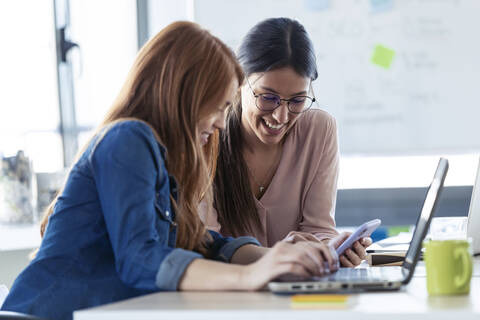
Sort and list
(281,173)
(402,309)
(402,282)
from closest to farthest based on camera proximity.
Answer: (402,309) < (402,282) < (281,173)

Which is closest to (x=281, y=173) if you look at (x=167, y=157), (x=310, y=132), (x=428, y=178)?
(x=310, y=132)

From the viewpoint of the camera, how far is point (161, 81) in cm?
132

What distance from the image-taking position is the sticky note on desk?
3.09 feet

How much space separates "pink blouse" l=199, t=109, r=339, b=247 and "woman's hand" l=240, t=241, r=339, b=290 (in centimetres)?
90

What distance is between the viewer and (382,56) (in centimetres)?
302

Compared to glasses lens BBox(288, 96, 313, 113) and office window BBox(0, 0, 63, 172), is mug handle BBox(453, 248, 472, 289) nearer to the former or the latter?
glasses lens BBox(288, 96, 313, 113)

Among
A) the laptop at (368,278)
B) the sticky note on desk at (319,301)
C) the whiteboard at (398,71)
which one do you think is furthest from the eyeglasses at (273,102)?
the whiteboard at (398,71)

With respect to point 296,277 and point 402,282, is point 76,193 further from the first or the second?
point 402,282

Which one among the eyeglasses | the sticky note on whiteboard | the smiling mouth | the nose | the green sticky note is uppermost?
the sticky note on whiteboard

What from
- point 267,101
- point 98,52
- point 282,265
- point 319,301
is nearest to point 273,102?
point 267,101

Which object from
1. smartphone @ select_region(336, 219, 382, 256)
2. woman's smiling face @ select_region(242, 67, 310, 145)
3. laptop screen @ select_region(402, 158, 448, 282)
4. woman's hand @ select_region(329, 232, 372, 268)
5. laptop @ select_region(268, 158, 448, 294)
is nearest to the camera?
laptop @ select_region(268, 158, 448, 294)

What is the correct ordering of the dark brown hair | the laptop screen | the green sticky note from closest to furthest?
the laptop screen < the dark brown hair < the green sticky note

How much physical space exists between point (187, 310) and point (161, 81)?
536 mm

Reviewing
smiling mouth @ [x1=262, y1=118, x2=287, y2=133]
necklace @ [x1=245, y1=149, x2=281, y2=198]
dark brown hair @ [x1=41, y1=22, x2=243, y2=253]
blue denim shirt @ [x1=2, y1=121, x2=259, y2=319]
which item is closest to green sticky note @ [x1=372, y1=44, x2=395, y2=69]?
necklace @ [x1=245, y1=149, x2=281, y2=198]
